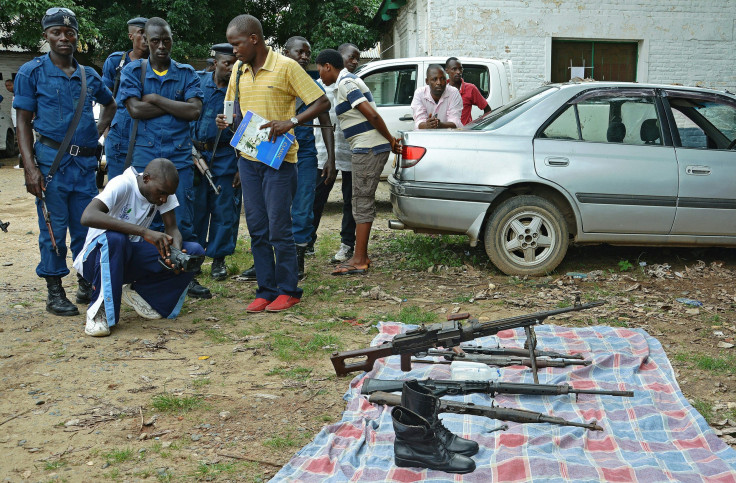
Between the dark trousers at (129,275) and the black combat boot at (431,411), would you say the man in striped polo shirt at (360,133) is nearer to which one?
the dark trousers at (129,275)

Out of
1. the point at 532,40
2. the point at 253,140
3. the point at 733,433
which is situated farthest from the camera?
the point at 532,40

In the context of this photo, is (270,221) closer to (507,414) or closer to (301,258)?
(301,258)

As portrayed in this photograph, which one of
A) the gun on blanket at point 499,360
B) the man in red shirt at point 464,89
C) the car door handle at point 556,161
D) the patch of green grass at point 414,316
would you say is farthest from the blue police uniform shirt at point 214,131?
the man in red shirt at point 464,89

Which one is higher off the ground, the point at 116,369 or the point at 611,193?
the point at 611,193

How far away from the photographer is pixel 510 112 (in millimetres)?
6664

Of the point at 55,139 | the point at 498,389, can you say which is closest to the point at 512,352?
the point at 498,389

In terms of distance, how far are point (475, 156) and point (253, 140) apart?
2055 millimetres

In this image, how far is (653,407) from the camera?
3.76 m

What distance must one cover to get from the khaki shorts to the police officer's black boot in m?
2.52

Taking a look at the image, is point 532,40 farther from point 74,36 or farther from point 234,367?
point 234,367

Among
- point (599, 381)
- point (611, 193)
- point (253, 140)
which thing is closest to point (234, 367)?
point (253, 140)

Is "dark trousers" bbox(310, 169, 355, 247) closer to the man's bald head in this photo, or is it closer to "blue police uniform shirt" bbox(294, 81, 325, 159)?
"blue police uniform shirt" bbox(294, 81, 325, 159)

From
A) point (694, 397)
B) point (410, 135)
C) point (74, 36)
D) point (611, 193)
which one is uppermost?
point (74, 36)

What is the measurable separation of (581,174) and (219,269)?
3.32m
